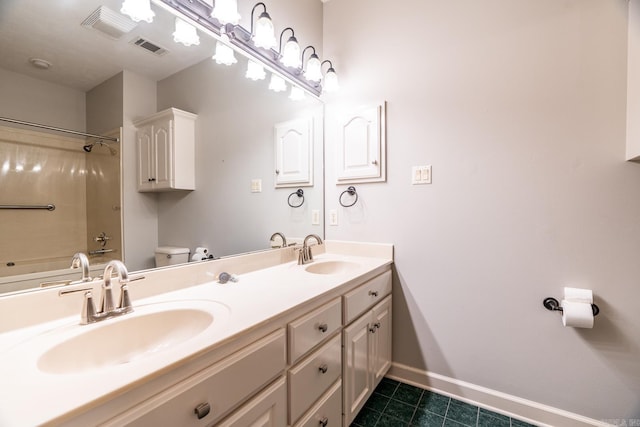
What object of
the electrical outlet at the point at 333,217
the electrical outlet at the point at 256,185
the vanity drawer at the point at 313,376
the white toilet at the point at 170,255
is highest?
the electrical outlet at the point at 256,185

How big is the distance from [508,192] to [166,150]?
1.66 metres

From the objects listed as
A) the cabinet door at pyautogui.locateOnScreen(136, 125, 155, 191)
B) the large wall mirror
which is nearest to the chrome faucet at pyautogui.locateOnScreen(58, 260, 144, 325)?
the large wall mirror

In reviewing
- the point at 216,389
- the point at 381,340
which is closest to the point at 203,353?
the point at 216,389

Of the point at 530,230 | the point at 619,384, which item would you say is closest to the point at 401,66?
the point at 530,230

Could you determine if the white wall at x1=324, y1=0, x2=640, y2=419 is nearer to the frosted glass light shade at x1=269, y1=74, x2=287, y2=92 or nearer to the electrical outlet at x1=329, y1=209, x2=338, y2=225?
the electrical outlet at x1=329, y1=209, x2=338, y2=225

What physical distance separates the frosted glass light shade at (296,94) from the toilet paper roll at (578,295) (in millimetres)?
1817

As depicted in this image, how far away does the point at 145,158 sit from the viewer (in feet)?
3.63

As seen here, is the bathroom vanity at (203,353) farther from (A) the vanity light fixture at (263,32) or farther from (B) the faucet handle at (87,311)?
(A) the vanity light fixture at (263,32)

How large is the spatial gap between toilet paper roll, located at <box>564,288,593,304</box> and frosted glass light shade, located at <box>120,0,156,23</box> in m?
2.16

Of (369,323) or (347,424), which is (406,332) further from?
(347,424)

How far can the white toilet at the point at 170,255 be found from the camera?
1.14 metres

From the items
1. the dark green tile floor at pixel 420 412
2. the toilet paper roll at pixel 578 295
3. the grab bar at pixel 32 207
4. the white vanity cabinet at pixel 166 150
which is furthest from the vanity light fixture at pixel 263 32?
the dark green tile floor at pixel 420 412

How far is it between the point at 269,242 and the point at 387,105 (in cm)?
114

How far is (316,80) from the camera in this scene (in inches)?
74.0
